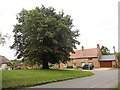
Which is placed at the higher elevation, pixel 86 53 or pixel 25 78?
pixel 86 53

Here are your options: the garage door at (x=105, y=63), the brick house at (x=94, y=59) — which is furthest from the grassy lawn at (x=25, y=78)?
the garage door at (x=105, y=63)

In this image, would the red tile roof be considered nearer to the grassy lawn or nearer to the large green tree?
the large green tree

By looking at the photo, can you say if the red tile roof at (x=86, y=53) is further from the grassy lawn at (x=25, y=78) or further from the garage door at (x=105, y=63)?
the grassy lawn at (x=25, y=78)

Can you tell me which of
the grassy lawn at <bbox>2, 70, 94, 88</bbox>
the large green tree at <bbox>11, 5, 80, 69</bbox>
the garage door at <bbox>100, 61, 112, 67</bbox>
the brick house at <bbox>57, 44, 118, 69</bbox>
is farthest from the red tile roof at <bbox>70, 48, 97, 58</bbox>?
the grassy lawn at <bbox>2, 70, 94, 88</bbox>

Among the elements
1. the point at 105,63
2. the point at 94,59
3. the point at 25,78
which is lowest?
the point at 105,63

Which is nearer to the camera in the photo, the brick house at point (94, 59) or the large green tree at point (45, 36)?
the large green tree at point (45, 36)

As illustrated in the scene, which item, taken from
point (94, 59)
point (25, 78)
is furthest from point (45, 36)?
point (94, 59)

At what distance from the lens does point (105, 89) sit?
977 centimetres

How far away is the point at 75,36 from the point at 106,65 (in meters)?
28.7

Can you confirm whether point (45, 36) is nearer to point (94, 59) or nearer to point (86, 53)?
point (94, 59)

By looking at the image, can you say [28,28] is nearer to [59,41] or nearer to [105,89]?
[59,41]

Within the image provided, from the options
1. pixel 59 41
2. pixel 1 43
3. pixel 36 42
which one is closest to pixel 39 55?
pixel 36 42

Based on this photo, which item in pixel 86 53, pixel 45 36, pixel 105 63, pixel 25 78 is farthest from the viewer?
pixel 86 53

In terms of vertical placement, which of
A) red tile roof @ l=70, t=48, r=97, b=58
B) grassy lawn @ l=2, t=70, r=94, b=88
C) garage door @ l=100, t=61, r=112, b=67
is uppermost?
red tile roof @ l=70, t=48, r=97, b=58
